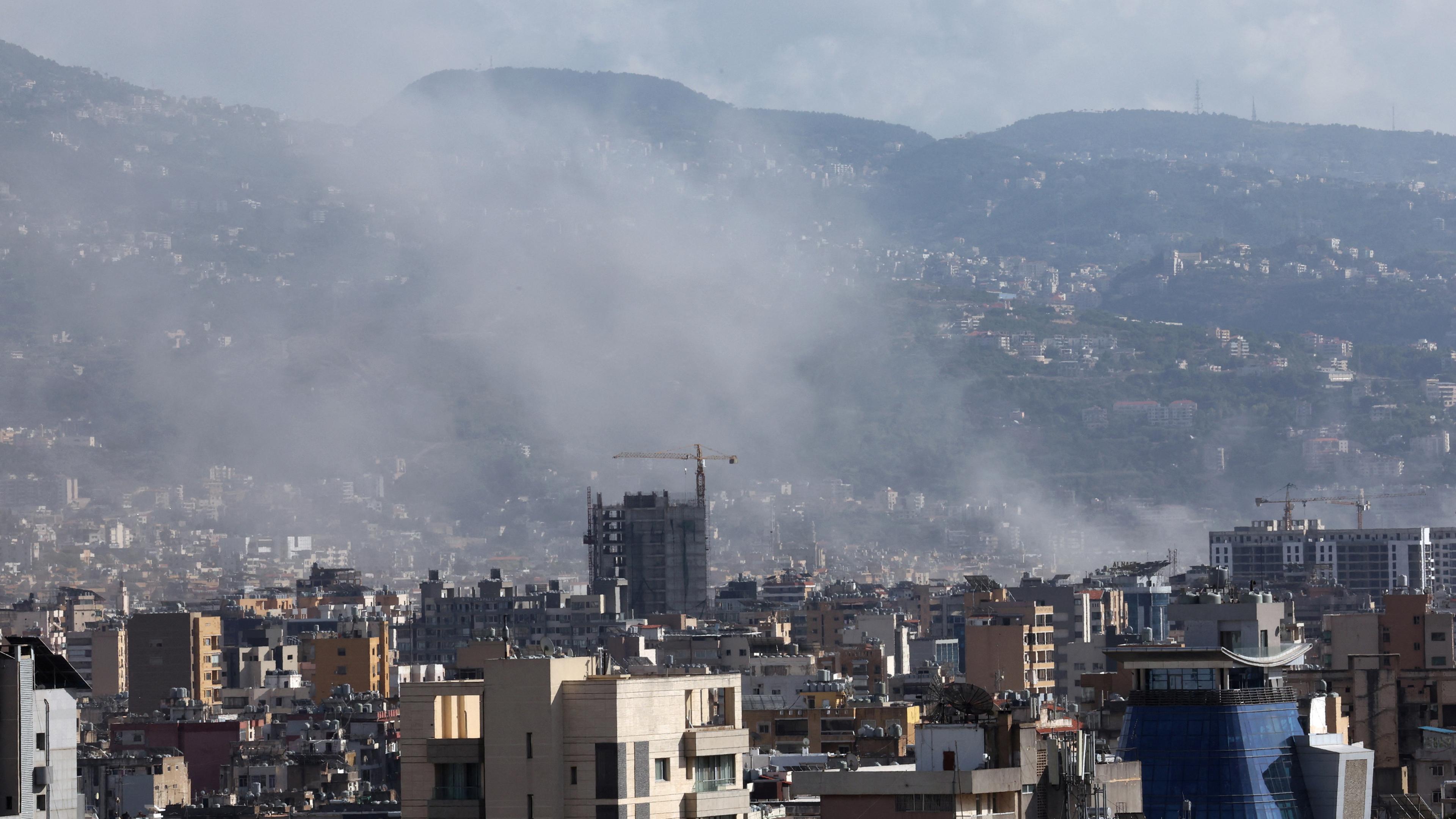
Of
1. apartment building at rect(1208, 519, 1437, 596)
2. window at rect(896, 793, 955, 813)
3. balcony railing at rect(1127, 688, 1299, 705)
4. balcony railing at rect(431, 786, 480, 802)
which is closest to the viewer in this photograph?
balcony railing at rect(431, 786, 480, 802)

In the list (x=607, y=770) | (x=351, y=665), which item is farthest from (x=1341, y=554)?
(x=607, y=770)

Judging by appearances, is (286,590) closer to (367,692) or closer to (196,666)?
(196,666)

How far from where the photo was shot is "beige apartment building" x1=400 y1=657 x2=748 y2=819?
2467 cm

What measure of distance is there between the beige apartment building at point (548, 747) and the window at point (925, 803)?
186 centimetres

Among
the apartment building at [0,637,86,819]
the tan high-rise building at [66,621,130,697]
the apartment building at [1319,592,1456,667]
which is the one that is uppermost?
the apartment building at [0,637,86,819]

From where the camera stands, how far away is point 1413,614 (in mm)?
77062

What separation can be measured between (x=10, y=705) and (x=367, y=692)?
8312 cm

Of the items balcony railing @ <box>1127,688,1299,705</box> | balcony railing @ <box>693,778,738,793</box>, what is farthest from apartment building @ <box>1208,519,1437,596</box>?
balcony railing @ <box>693,778,738,793</box>

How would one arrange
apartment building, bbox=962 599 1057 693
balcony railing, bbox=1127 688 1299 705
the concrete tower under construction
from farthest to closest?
the concrete tower under construction, apartment building, bbox=962 599 1057 693, balcony railing, bbox=1127 688 1299 705

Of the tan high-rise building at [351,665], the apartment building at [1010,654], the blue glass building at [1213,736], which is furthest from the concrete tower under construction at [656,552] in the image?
the blue glass building at [1213,736]

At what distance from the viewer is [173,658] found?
11725 centimetres

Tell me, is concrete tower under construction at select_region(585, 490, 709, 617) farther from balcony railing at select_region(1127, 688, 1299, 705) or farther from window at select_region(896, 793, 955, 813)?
window at select_region(896, 793, 955, 813)

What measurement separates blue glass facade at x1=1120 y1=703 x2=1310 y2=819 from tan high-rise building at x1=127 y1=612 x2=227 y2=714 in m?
82.6

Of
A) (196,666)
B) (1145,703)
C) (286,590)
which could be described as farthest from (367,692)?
(286,590)
